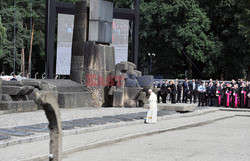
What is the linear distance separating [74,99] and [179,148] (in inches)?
474

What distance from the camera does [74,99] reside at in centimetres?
2328

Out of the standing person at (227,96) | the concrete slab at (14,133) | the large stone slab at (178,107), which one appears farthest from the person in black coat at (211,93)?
the concrete slab at (14,133)

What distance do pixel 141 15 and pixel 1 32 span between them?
14.8 m

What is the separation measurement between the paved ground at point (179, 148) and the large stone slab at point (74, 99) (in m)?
7.79

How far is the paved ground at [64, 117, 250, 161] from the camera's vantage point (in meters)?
10.3

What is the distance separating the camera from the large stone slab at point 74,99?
73.8 ft

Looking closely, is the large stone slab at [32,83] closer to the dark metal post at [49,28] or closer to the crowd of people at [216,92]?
the dark metal post at [49,28]

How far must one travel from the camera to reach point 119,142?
1312 cm

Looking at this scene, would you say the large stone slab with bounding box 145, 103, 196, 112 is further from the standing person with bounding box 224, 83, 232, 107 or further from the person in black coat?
the standing person with bounding box 224, 83, 232, 107

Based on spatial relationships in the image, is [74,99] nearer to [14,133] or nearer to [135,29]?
[14,133]

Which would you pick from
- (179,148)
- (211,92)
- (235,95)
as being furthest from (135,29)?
(179,148)

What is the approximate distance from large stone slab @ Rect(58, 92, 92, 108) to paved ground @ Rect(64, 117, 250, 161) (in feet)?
25.6

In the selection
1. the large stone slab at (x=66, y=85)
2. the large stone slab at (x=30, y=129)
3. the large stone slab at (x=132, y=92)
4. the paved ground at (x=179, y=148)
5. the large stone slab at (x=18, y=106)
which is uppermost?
the large stone slab at (x=66, y=85)

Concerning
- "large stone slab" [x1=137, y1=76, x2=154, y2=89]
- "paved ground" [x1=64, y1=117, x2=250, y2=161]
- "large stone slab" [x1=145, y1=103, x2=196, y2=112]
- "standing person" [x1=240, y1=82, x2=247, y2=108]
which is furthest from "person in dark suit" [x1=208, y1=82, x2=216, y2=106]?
"paved ground" [x1=64, y1=117, x2=250, y2=161]
